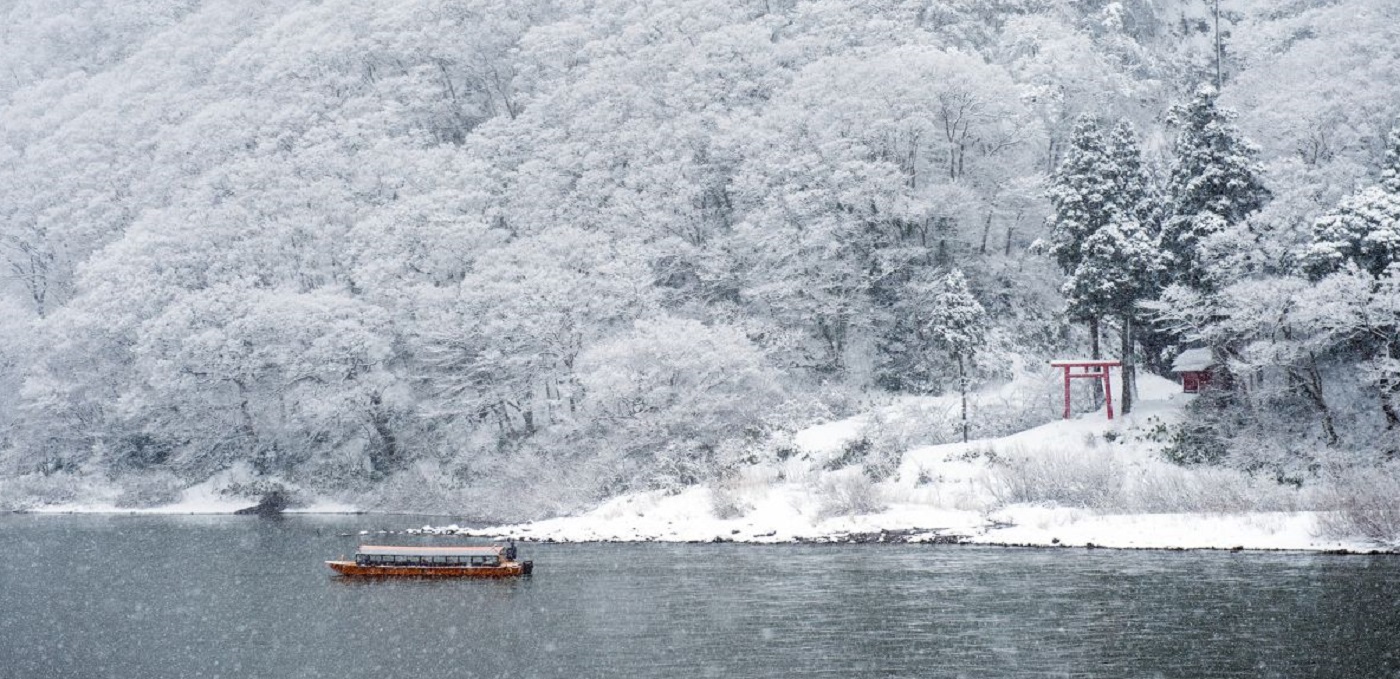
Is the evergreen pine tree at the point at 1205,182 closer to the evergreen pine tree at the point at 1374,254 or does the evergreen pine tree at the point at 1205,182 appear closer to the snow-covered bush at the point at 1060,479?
the evergreen pine tree at the point at 1374,254

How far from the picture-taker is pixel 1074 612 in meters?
24.8

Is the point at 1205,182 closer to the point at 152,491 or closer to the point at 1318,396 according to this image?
the point at 1318,396

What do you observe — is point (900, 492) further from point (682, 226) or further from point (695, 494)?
point (682, 226)

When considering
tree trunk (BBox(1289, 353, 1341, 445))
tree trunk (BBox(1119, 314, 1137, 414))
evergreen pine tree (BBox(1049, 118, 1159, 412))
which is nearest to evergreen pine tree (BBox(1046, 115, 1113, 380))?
evergreen pine tree (BBox(1049, 118, 1159, 412))

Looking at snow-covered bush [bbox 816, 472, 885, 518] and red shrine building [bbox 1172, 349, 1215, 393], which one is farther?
red shrine building [bbox 1172, 349, 1215, 393]

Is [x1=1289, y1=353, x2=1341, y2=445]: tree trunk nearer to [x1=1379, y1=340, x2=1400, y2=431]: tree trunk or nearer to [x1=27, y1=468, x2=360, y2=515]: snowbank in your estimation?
[x1=1379, y1=340, x2=1400, y2=431]: tree trunk

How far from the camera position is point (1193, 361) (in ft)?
139

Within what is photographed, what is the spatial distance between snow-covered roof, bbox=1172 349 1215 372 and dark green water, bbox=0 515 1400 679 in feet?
41.1

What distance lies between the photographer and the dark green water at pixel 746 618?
71.1 feet

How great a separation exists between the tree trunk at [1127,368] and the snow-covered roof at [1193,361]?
1.60 metres

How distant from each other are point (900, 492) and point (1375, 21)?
37.5 meters

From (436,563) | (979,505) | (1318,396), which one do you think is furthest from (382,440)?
(1318,396)

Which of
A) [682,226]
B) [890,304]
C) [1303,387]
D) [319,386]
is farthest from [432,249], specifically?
[1303,387]

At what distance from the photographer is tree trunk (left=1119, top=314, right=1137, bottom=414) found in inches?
1679
